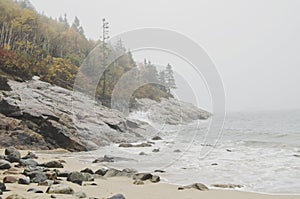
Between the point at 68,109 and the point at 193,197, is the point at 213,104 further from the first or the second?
the point at 68,109

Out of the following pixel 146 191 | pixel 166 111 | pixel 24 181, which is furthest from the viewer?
pixel 166 111

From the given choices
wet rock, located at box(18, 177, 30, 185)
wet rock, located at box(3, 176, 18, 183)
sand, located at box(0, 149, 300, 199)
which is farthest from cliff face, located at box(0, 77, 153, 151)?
wet rock, located at box(18, 177, 30, 185)

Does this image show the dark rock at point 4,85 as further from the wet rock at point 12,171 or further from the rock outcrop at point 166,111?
the rock outcrop at point 166,111

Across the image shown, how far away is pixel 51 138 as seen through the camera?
19.6 metres

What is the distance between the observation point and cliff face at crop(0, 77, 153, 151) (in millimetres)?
18688

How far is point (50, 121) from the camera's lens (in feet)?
66.2

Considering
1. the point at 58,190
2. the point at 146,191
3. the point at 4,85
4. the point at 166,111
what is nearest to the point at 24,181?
the point at 58,190

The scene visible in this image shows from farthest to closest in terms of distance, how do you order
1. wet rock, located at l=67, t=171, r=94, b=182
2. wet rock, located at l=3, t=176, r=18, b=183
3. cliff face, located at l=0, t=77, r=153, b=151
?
cliff face, located at l=0, t=77, r=153, b=151, wet rock, located at l=67, t=171, r=94, b=182, wet rock, located at l=3, t=176, r=18, b=183

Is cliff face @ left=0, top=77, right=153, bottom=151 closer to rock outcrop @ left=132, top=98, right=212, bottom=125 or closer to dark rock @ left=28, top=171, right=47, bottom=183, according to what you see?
dark rock @ left=28, top=171, right=47, bottom=183

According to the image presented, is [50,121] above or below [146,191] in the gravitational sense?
above

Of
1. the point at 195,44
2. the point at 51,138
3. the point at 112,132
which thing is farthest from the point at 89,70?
the point at 195,44

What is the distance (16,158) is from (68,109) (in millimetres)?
11031

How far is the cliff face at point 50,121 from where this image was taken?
18688mm

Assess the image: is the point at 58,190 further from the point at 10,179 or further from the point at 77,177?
the point at 77,177
